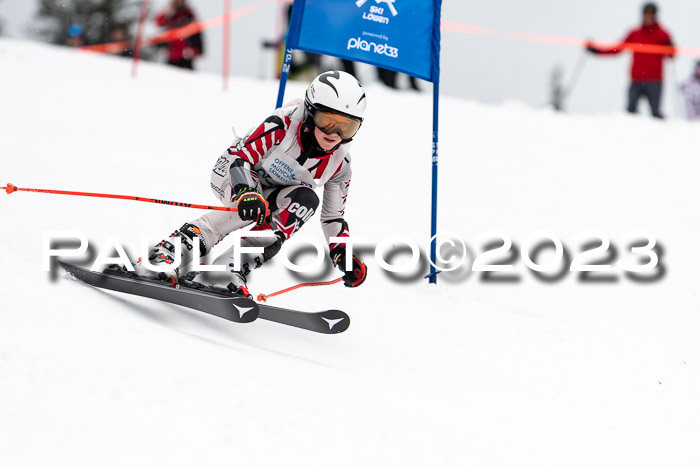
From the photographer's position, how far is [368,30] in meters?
5.64

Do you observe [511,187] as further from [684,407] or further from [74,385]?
[74,385]

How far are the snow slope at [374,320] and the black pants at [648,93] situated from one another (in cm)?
32

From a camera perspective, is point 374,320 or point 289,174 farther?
point 374,320

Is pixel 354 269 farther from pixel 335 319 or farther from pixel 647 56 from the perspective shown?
pixel 647 56

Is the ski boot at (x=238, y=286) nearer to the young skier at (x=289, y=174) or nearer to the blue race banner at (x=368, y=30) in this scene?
the young skier at (x=289, y=174)

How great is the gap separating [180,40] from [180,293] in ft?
32.2

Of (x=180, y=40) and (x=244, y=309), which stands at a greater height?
(x=180, y=40)

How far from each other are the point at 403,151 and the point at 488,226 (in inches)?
96.6

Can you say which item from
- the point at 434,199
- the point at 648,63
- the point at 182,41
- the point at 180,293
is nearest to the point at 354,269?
the point at 180,293

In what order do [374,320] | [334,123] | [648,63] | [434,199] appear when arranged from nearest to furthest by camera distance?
[334,123]
[374,320]
[434,199]
[648,63]

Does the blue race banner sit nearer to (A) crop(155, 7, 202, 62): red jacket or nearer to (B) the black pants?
(B) the black pants

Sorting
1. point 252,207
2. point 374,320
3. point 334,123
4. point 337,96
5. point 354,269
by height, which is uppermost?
point 337,96

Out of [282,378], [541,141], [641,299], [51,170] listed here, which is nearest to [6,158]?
[51,170]

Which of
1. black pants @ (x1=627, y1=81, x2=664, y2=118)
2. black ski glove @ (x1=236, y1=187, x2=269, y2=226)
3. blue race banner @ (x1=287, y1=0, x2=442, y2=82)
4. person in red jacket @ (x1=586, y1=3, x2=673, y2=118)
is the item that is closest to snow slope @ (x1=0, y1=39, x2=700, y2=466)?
black pants @ (x1=627, y1=81, x2=664, y2=118)
